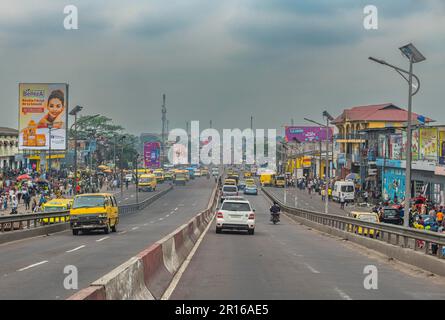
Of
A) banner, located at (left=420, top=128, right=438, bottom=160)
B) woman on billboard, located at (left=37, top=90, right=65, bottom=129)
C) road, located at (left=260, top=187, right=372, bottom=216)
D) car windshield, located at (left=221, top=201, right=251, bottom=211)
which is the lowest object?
road, located at (left=260, top=187, right=372, bottom=216)

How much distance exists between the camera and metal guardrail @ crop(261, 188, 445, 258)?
21281 millimetres

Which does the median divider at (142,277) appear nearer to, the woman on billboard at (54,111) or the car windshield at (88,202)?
the car windshield at (88,202)

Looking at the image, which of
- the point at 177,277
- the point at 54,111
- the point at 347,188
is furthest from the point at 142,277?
the point at 54,111

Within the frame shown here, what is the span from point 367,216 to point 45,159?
90.1 meters

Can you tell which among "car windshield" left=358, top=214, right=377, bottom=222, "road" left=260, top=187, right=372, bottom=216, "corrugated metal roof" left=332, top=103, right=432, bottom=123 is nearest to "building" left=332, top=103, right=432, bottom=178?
"corrugated metal roof" left=332, top=103, right=432, bottom=123

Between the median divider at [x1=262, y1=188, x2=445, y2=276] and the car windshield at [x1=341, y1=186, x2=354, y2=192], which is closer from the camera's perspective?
the median divider at [x1=262, y1=188, x2=445, y2=276]

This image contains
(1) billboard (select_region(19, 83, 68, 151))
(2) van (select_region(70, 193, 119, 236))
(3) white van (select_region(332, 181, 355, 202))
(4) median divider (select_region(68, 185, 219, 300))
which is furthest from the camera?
(1) billboard (select_region(19, 83, 68, 151))

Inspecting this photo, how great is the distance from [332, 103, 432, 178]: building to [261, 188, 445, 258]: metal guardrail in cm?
6239

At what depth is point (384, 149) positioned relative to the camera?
91.2 meters

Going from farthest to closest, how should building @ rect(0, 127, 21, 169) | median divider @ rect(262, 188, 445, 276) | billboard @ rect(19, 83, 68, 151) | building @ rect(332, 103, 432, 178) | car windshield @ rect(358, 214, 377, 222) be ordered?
building @ rect(0, 127, 21, 169), building @ rect(332, 103, 432, 178), billboard @ rect(19, 83, 68, 151), car windshield @ rect(358, 214, 377, 222), median divider @ rect(262, 188, 445, 276)

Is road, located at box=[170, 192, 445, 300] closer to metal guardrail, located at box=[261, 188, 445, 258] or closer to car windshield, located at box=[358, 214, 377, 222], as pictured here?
metal guardrail, located at box=[261, 188, 445, 258]

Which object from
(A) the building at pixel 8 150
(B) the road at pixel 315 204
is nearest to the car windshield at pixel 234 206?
(B) the road at pixel 315 204

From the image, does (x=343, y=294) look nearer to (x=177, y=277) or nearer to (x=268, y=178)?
(x=177, y=277)
